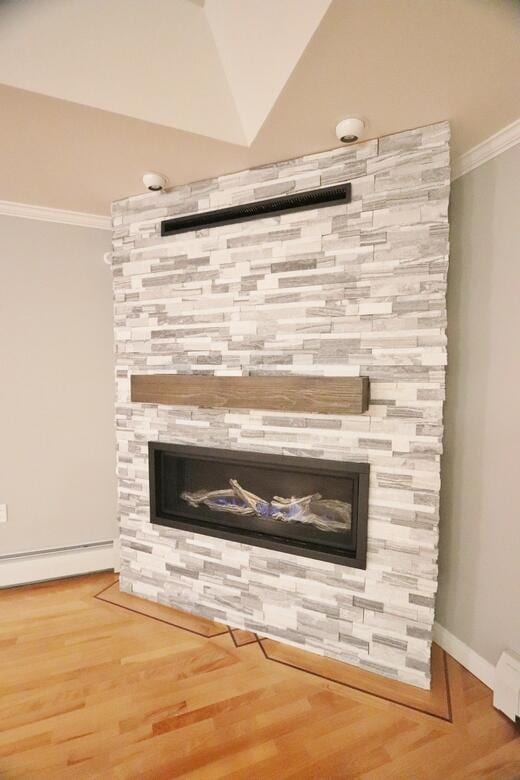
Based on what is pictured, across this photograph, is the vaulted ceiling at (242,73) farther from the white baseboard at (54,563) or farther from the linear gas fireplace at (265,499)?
the white baseboard at (54,563)

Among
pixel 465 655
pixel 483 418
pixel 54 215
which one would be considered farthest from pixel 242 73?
pixel 465 655

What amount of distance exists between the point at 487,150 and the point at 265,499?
1883 mm

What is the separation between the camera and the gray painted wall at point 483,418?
1.53 metres

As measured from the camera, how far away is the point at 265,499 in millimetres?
1940

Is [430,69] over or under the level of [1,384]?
over

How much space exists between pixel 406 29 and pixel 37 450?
2.71 meters

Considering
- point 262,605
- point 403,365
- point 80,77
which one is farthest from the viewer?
point 262,605

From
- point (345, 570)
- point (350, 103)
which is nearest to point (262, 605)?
point (345, 570)

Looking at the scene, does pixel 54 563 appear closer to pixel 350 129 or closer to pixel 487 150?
pixel 350 129

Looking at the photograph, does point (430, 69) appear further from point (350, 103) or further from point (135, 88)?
point (135, 88)

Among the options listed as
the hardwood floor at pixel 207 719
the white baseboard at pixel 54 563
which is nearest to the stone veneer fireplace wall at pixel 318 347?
the hardwood floor at pixel 207 719

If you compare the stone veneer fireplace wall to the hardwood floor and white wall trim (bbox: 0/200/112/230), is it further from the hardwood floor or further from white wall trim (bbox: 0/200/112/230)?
white wall trim (bbox: 0/200/112/230)

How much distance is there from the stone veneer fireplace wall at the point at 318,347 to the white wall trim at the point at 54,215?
0.41 metres

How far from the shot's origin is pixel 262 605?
1887mm
